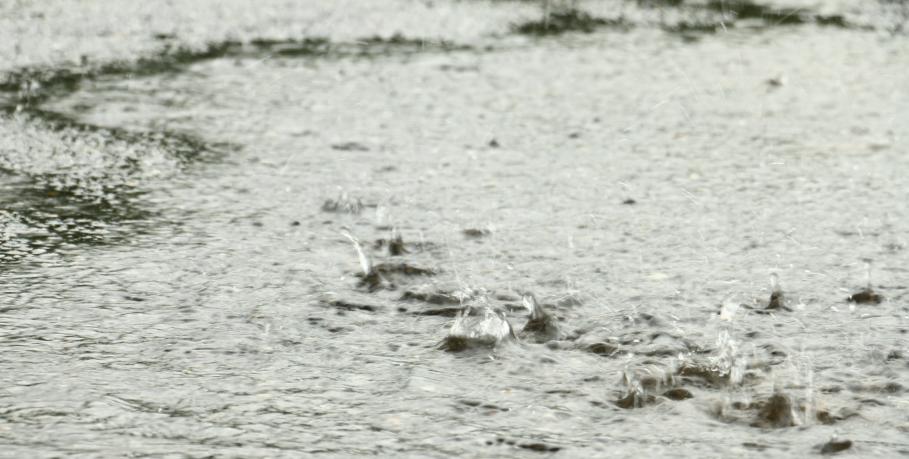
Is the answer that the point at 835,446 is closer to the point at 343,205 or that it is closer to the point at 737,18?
the point at 343,205

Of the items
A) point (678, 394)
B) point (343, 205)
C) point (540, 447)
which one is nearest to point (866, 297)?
point (678, 394)

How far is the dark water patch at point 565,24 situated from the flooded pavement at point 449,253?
1.01 metres

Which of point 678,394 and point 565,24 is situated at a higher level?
point 565,24

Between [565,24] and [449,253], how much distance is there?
5.35 m

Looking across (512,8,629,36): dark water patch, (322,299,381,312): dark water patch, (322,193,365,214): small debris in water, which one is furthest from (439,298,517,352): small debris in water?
(512,8,629,36): dark water patch

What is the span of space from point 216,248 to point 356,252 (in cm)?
43

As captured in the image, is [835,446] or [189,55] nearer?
[835,446]

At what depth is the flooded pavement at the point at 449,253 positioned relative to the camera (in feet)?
8.85

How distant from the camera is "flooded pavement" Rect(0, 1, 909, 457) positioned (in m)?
2.70

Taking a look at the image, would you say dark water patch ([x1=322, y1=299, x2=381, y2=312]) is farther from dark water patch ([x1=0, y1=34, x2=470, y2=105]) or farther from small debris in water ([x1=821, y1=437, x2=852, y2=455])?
dark water patch ([x1=0, y1=34, x2=470, y2=105])

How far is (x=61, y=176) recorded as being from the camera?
4.79 meters

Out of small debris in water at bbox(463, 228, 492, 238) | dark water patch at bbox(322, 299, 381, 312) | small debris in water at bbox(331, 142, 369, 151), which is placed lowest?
dark water patch at bbox(322, 299, 381, 312)

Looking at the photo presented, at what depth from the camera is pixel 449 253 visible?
394cm

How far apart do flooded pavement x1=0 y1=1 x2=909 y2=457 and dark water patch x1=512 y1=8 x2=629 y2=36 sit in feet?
3.30
